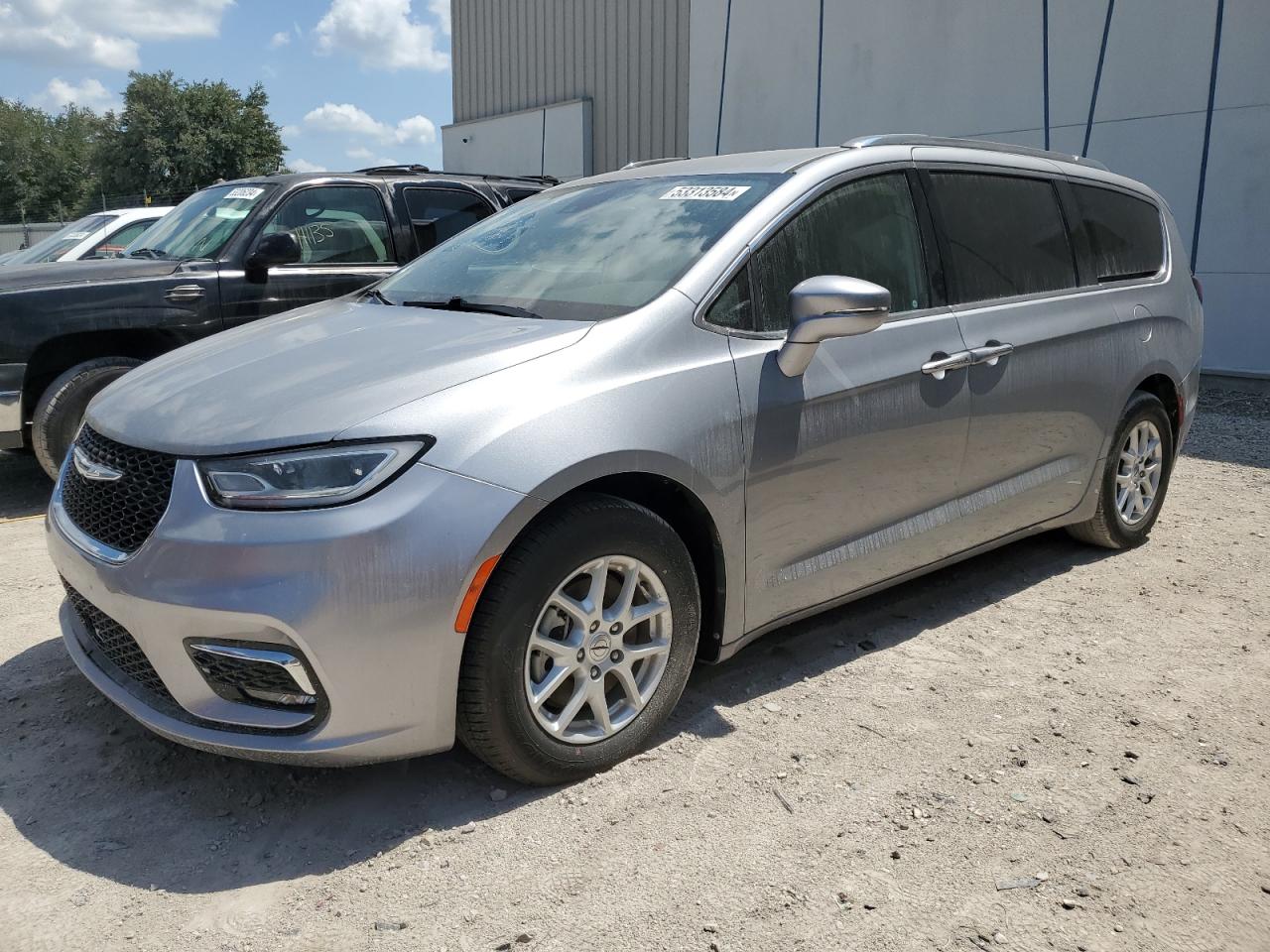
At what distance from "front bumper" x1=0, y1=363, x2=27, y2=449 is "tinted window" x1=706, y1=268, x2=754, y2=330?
417 cm

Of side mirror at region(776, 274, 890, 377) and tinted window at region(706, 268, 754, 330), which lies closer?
side mirror at region(776, 274, 890, 377)

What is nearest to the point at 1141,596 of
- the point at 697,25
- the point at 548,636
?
the point at 548,636

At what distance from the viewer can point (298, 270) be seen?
6.39 meters

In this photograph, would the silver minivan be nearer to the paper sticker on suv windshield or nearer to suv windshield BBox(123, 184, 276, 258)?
the paper sticker on suv windshield

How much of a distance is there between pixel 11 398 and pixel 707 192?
403cm

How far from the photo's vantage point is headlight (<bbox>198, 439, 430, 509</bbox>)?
8.12 feet

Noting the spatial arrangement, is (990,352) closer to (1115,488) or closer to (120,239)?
(1115,488)

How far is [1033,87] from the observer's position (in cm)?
1081

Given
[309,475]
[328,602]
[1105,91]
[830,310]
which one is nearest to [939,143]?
[830,310]

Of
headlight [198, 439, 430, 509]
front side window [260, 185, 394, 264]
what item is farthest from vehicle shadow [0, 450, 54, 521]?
headlight [198, 439, 430, 509]

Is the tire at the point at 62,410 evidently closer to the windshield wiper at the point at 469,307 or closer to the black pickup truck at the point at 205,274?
the black pickup truck at the point at 205,274

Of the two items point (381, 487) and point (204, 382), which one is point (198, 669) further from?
point (204, 382)

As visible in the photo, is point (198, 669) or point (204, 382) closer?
point (198, 669)

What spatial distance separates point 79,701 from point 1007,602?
11.4 ft
